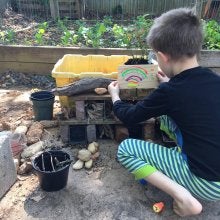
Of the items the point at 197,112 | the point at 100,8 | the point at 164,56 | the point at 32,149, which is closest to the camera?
the point at 197,112

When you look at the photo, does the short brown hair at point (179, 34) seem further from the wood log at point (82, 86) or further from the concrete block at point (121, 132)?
the concrete block at point (121, 132)

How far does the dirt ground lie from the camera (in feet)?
7.61

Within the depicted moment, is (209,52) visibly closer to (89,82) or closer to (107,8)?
(89,82)

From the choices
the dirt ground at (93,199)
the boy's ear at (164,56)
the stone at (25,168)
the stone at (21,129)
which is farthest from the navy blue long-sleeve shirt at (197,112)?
the stone at (21,129)

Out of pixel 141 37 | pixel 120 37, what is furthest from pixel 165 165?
pixel 120 37

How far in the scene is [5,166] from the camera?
7.97 feet

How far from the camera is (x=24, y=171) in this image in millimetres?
2703

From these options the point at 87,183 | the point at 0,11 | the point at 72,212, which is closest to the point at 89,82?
the point at 87,183

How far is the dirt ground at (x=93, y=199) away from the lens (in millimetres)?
2320

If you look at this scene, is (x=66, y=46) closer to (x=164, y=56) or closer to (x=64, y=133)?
(x=64, y=133)

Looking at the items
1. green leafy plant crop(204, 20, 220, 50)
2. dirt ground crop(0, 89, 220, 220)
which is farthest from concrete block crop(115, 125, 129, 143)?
green leafy plant crop(204, 20, 220, 50)

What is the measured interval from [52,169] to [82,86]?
0.77 meters

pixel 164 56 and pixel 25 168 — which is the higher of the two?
pixel 164 56

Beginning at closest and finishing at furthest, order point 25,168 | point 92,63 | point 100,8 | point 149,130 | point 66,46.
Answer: point 25,168 < point 149,130 < point 92,63 < point 66,46 < point 100,8
